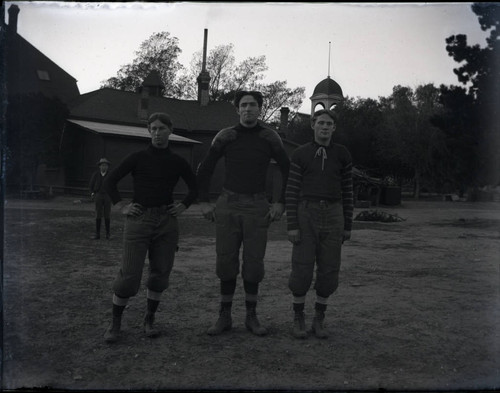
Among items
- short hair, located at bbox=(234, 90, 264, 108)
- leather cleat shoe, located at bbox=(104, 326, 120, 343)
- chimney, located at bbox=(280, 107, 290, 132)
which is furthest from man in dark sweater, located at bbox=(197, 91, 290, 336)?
chimney, located at bbox=(280, 107, 290, 132)

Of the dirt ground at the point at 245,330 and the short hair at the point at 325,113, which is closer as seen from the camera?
the dirt ground at the point at 245,330

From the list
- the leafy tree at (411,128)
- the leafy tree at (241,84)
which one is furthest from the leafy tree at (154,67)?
the leafy tree at (411,128)

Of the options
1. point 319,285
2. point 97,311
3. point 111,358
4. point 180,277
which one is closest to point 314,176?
point 319,285

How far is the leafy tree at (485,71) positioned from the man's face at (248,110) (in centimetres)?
159

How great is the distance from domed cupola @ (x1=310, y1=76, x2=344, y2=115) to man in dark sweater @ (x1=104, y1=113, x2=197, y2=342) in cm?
129

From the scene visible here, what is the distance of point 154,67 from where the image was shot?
4.61m

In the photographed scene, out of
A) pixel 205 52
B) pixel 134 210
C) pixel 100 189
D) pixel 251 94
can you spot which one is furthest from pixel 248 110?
pixel 100 189

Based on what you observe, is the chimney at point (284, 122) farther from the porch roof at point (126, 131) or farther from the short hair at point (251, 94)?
the short hair at point (251, 94)

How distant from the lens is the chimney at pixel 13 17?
2.83m

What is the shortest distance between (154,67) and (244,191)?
1.84m

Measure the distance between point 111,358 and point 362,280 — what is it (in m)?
4.07

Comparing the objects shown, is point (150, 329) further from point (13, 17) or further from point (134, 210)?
point (13, 17)

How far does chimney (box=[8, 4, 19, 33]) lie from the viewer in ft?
9.27

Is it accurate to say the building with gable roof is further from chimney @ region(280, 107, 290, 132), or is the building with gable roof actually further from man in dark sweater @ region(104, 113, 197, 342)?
chimney @ region(280, 107, 290, 132)
